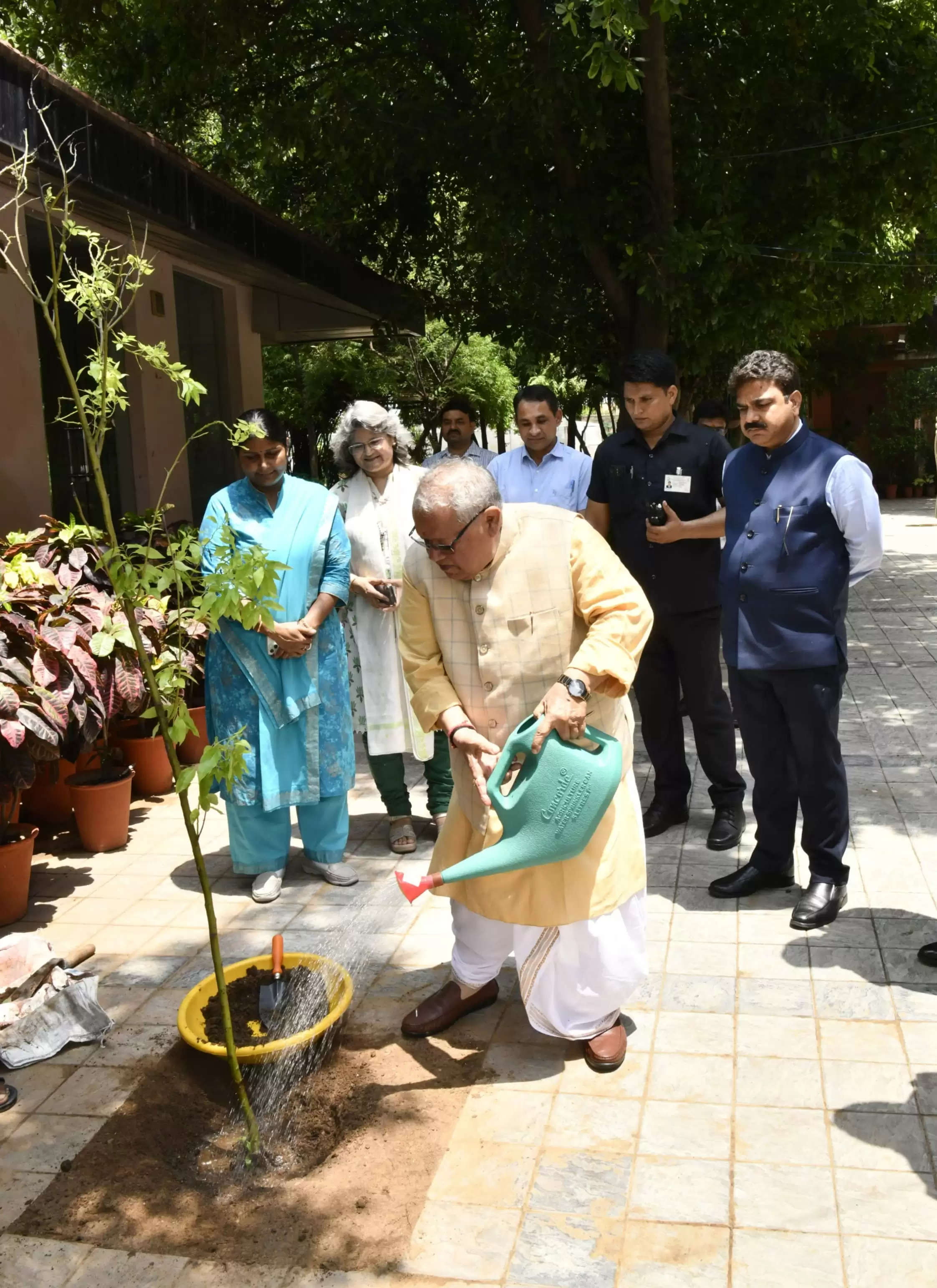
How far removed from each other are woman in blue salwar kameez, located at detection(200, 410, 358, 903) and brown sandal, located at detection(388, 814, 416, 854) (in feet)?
1.06

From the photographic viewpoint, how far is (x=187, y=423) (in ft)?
32.2

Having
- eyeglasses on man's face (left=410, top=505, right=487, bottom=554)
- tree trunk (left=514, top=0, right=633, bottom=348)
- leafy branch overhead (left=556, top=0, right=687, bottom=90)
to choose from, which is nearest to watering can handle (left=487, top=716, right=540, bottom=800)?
eyeglasses on man's face (left=410, top=505, right=487, bottom=554)

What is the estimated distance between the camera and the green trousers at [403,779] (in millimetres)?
5410

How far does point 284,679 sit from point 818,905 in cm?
218

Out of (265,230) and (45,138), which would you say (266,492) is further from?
(265,230)

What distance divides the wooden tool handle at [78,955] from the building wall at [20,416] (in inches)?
A: 119

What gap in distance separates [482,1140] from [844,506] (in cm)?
229

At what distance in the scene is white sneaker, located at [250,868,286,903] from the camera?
4852 millimetres

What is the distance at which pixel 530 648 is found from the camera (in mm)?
3348

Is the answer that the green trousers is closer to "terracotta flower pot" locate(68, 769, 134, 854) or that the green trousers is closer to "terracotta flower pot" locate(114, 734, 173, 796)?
"terracotta flower pot" locate(68, 769, 134, 854)

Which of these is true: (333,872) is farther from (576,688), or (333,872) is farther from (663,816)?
(576,688)

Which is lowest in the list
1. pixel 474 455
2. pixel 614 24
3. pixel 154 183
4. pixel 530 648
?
pixel 530 648

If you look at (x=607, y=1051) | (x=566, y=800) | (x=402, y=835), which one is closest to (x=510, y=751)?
(x=566, y=800)

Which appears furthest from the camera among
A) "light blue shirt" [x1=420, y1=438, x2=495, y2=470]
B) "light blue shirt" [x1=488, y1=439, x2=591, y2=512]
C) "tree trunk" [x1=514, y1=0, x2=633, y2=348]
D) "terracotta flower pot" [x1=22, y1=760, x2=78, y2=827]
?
"tree trunk" [x1=514, y1=0, x2=633, y2=348]
